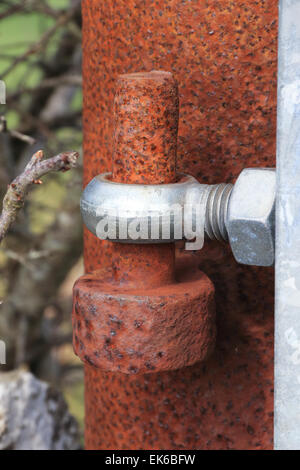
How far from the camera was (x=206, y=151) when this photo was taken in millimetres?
1123

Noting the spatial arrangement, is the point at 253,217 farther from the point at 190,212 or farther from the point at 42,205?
the point at 42,205

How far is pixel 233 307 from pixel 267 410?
188 millimetres

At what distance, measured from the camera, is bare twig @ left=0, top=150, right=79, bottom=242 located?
3.31 feet

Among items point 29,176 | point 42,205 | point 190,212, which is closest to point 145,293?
point 190,212

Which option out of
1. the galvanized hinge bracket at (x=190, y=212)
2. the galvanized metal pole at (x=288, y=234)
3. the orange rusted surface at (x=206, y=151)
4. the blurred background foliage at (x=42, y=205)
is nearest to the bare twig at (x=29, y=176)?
the galvanized hinge bracket at (x=190, y=212)

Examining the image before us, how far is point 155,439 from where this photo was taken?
1.24 metres

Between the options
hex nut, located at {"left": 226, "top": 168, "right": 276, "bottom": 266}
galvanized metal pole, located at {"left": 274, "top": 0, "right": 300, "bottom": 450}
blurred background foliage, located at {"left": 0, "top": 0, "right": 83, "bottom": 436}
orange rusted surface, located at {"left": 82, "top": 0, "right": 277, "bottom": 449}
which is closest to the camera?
galvanized metal pole, located at {"left": 274, "top": 0, "right": 300, "bottom": 450}

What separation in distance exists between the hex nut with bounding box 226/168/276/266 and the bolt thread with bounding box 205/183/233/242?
19mm

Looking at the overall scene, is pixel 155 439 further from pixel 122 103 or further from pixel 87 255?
pixel 122 103

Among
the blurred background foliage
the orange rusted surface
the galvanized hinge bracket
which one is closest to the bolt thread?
the galvanized hinge bracket

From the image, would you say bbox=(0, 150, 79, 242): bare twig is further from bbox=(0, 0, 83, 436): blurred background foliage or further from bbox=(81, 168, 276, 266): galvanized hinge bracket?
bbox=(0, 0, 83, 436): blurred background foliage

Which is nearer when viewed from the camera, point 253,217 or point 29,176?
Answer: point 253,217

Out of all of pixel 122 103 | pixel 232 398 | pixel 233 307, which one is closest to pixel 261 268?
pixel 233 307

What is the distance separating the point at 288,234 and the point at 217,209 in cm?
19
